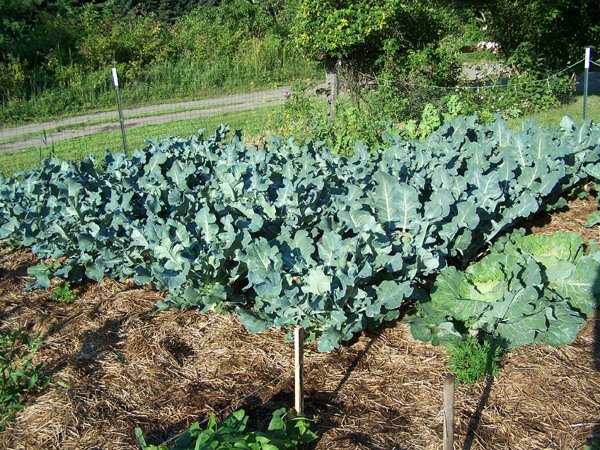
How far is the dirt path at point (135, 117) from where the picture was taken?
1224 cm

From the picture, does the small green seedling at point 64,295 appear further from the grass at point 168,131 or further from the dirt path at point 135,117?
the dirt path at point 135,117

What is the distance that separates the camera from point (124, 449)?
323 cm

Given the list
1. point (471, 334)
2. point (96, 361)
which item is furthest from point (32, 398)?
point (471, 334)

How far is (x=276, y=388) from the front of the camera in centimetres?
367

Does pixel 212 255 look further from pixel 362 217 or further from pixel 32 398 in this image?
pixel 32 398

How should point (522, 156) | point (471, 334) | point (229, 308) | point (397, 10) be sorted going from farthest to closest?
1. point (397, 10)
2. point (522, 156)
3. point (229, 308)
4. point (471, 334)

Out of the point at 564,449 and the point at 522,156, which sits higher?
the point at 522,156

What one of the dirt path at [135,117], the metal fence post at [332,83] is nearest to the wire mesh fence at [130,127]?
the dirt path at [135,117]

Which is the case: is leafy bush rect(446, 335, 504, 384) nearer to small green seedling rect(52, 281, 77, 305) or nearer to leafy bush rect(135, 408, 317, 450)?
leafy bush rect(135, 408, 317, 450)

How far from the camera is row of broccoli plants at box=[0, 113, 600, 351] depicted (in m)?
3.86

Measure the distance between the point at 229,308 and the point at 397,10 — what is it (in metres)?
7.91

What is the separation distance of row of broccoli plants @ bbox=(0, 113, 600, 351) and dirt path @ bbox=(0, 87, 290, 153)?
6747 millimetres

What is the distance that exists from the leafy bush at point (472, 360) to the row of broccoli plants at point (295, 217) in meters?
0.45

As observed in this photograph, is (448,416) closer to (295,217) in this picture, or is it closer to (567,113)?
(295,217)
